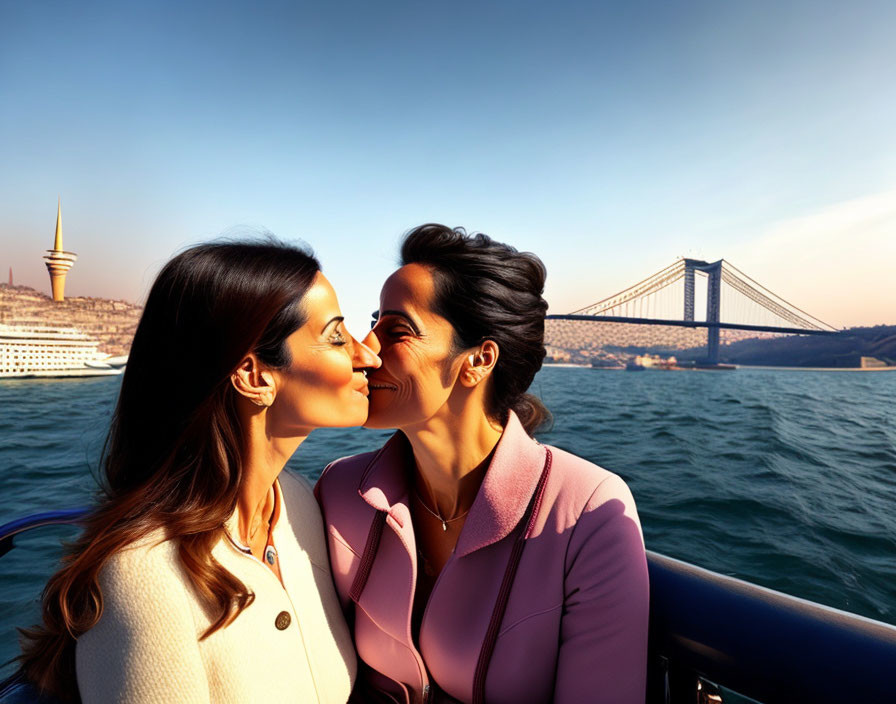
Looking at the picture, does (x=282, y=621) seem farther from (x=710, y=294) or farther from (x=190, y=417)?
(x=710, y=294)

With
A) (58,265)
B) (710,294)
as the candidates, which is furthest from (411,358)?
(58,265)

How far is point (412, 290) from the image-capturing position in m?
1.20

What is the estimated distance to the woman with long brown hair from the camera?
0.77 meters

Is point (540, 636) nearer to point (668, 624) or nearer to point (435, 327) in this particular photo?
point (668, 624)

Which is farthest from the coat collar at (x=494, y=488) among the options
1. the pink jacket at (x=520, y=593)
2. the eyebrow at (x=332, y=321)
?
the eyebrow at (x=332, y=321)

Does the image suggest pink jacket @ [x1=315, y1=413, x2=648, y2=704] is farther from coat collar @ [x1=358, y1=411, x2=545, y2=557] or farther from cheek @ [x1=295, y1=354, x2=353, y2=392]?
cheek @ [x1=295, y1=354, x2=353, y2=392]

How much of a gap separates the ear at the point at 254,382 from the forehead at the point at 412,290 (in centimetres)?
33

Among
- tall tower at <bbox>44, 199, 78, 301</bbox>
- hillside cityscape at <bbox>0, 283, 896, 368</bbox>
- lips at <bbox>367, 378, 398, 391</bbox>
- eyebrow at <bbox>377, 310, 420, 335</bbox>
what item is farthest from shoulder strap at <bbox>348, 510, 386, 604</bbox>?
tall tower at <bbox>44, 199, 78, 301</bbox>

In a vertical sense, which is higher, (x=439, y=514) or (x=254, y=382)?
(x=254, y=382)

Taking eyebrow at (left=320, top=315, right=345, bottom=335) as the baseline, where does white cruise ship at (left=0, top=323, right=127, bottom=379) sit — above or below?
below

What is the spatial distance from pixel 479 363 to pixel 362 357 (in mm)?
277

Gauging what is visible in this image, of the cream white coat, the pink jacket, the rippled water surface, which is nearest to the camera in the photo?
the cream white coat

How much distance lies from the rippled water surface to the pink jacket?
62 centimetres

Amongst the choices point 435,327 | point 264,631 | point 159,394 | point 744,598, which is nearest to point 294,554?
point 264,631
